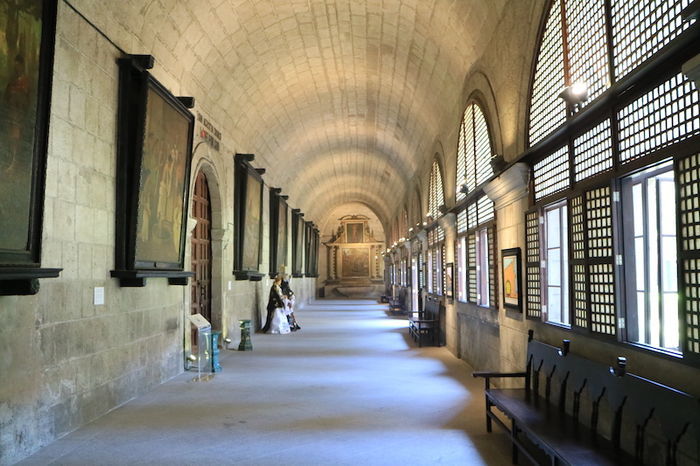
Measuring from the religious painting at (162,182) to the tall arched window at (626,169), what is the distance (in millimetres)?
4594

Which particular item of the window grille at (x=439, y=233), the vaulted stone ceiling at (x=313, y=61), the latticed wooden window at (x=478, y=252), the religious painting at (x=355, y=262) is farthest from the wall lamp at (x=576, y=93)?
the religious painting at (x=355, y=262)

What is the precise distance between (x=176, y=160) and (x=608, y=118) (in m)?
5.96

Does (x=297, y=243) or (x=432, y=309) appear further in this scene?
(x=297, y=243)

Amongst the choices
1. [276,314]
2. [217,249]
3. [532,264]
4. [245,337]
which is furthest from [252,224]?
[532,264]

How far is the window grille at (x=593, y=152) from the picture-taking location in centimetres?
476

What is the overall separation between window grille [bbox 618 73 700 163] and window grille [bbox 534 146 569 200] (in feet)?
4.17

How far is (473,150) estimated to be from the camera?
10.9 m

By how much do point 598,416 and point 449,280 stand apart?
826cm

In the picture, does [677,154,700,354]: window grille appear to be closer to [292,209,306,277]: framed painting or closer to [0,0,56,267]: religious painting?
[0,0,56,267]: religious painting

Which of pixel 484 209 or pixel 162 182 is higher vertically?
pixel 162 182

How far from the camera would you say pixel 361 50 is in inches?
501

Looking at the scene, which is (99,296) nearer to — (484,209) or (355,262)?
(484,209)

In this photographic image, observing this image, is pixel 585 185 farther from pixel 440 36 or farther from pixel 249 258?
pixel 249 258

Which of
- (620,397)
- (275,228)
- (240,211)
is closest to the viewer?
(620,397)
